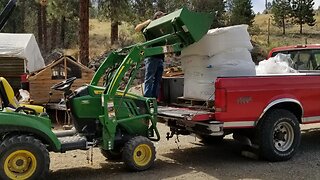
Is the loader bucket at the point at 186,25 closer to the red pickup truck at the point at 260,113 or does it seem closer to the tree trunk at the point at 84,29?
the red pickup truck at the point at 260,113

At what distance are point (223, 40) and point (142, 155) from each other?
2180 mm

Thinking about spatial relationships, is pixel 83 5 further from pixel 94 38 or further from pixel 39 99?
pixel 94 38

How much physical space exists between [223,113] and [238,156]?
1573mm

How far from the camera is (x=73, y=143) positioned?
6395 mm

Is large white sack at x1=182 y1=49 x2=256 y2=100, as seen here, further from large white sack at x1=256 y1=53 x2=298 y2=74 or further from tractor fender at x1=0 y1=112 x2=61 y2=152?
tractor fender at x1=0 y1=112 x2=61 y2=152

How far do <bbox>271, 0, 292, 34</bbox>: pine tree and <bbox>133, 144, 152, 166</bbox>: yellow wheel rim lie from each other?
4272 centimetres

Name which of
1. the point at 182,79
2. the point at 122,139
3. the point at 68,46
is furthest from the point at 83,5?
the point at 68,46

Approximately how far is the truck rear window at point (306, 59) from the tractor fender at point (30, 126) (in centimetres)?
544

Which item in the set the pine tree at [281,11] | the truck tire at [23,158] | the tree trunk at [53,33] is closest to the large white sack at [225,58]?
the truck tire at [23,158]

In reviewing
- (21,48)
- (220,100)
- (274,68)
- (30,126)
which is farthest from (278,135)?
(21,48)

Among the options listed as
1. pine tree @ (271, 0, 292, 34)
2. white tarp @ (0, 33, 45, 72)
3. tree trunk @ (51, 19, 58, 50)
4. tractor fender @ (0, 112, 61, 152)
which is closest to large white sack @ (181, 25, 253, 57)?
tractor fender @ (0, 112, 61, 152)

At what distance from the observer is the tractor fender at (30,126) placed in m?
5.86

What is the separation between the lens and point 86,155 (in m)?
8.10

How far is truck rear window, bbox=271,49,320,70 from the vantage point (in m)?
9.18
